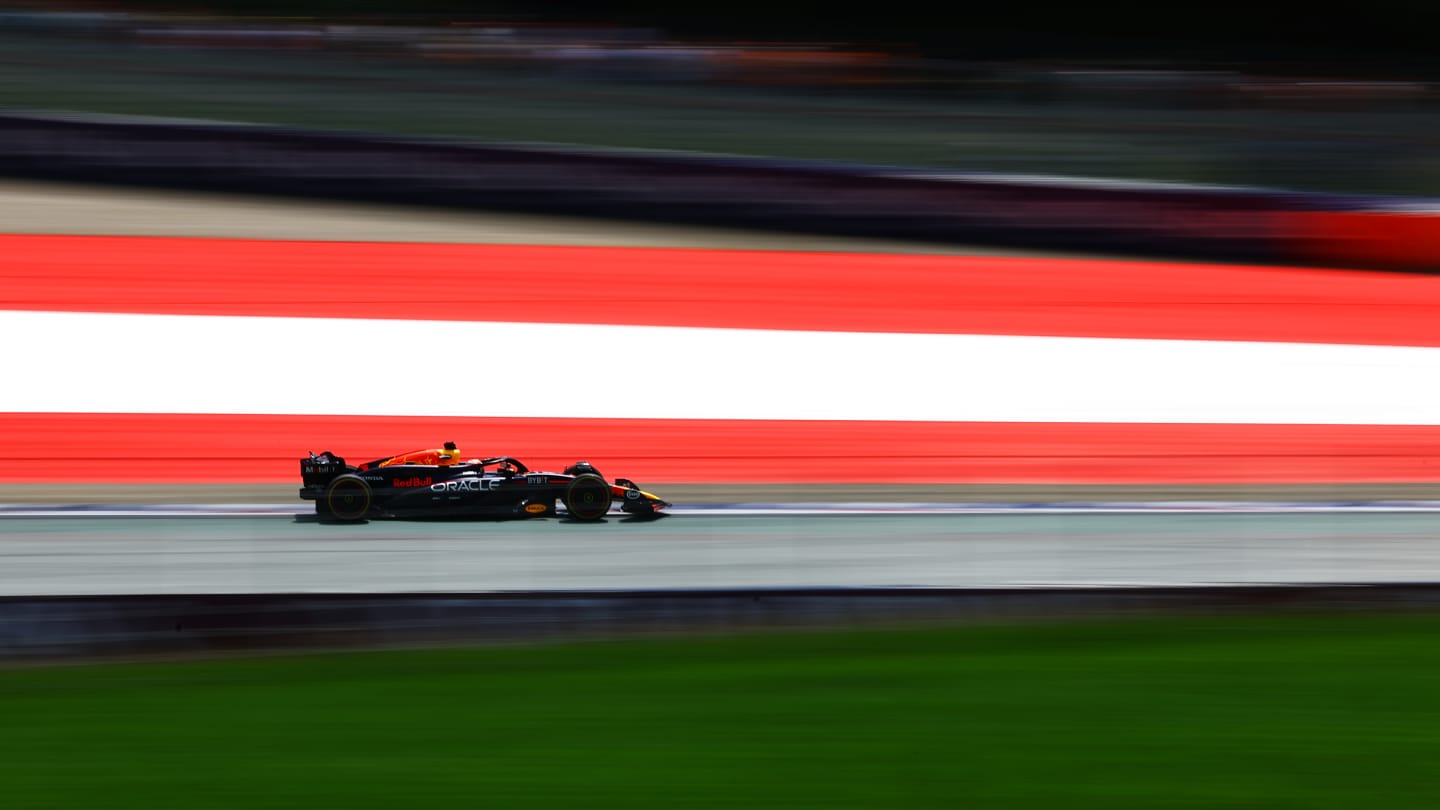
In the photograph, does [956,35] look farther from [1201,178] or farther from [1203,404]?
[1203,404]

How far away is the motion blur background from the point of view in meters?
4.24

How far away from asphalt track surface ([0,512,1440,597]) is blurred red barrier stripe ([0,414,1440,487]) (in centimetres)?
165

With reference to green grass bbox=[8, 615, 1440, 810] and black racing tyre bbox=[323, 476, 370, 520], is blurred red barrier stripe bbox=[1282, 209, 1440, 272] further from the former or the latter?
black racing tyre bbox=[323, 476, 370, 520]

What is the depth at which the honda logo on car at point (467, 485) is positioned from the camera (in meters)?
6.20

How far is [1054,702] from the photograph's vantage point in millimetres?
4477

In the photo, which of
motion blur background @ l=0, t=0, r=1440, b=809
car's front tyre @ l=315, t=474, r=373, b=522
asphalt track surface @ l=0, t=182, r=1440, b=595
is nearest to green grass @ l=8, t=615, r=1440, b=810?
motion blur background @ l=0, t=0, r=1440, b=809

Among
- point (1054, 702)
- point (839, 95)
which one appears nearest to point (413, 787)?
point (1054, 702)

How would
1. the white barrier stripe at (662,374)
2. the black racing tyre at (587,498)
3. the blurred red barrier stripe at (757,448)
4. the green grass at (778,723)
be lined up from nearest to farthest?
the green grass at (778,723) → the black racing tyre at (587,498) → the blurred red barrier stripe at (757,448) → the white barrier stripe at (662,374)

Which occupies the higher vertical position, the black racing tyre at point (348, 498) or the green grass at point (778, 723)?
the black racing tyre at point (348, 498)

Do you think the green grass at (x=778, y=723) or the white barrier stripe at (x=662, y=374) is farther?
the white barrier stripe at (x=662, y=374)

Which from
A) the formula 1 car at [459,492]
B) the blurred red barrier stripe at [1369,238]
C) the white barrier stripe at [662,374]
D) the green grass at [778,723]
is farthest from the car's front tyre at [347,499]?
the blurred red barrier stripe at [1369,238]

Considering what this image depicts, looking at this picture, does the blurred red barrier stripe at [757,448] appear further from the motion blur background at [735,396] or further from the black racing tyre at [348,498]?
the black racing tyre at [348,498]

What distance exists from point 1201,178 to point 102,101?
6.61 metres

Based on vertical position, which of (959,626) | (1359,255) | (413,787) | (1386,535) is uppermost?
(1359,255)
